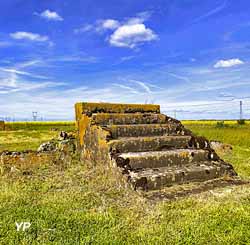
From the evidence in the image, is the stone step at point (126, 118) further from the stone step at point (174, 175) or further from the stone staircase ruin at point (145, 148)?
the stone step at point (174, 175)

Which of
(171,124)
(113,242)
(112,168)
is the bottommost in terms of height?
(113,242)

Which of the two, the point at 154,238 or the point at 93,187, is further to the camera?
the point at 93,187

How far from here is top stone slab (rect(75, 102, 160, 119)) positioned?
7832mm

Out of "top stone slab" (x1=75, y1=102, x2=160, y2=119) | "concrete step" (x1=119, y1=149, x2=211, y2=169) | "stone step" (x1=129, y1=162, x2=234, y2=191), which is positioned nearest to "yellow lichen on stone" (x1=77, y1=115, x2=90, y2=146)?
"top stone slab" (x1=75, y1=102, x2=160, y2=119)

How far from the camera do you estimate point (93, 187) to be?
19.0ft

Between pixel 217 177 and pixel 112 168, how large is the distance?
7.11 ft

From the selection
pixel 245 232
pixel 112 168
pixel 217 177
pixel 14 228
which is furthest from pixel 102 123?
pixel 245 232

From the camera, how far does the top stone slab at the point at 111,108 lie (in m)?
7.83

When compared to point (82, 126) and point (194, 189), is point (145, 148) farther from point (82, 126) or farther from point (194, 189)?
point (82, 126)

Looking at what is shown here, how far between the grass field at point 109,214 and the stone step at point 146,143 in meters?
0.73

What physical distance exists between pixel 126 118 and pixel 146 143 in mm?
1263

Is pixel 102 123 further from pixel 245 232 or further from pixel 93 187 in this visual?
pixel 245 232

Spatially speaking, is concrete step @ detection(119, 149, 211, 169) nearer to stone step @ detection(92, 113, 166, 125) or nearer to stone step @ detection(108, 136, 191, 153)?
stone step @ detection(108, 136, 191, 153)

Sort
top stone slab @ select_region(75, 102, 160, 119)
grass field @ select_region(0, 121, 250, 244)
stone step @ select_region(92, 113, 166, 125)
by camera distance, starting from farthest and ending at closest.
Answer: top stone slab @ select_region(75, 102, 160, 119)
stone step @ select_region(92, 113, 166, 125)
grass field @ select_region(0, 121, 250, 244)
